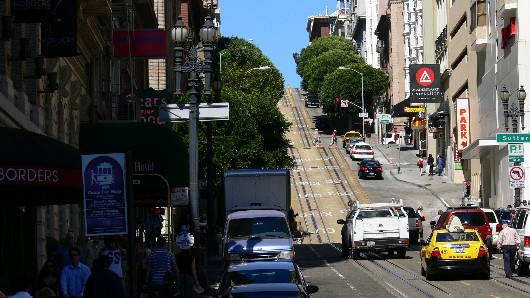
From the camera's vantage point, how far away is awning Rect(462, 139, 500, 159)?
71875 millimetres

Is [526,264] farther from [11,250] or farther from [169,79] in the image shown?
[169,79]

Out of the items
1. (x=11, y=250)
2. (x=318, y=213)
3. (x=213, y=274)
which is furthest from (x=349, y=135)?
(x=11, y=250)

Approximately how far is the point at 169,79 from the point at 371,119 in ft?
216

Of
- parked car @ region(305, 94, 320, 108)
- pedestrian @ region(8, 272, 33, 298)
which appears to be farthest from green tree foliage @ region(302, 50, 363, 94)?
pedestrian @ region(8, 272, 33, 298)

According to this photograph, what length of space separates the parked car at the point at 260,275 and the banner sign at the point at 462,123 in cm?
6479

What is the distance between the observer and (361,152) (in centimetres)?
10431

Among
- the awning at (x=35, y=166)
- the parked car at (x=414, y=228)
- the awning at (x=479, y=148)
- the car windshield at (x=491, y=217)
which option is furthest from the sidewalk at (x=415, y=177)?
the awning at (x=35, y=166)

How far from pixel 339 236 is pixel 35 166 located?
51.2m

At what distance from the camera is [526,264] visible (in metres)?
34.3

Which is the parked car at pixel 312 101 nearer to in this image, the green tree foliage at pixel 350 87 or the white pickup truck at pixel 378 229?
the green tree foliage at pixel 350 87

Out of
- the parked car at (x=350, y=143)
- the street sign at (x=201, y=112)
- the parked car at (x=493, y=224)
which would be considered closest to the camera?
the street sign at (x=201, y=112)

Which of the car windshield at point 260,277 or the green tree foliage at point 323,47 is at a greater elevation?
the green tree foliage at point 323,47

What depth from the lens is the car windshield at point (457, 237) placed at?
109 feet

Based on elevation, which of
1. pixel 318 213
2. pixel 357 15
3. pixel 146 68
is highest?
pixel 357 15
